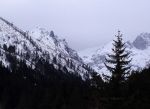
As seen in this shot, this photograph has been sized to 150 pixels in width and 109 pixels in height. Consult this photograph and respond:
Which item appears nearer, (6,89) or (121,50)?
(121,50)

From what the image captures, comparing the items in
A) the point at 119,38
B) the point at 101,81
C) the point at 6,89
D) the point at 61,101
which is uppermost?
the point at 6,89

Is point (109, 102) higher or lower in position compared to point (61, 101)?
lower

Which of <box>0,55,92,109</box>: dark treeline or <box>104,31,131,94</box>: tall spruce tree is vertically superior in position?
<box>0,55,92,109</box>: dark treeline

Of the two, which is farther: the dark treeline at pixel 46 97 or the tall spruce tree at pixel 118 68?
the dark treeline at pixel 46 97

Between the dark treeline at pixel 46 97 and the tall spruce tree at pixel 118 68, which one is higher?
the dark treeline at pixel 46 97

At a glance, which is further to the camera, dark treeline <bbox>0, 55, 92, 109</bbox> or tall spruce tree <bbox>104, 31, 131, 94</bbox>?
dark treeline <bbox>0, 55, 92, 109</bbox>

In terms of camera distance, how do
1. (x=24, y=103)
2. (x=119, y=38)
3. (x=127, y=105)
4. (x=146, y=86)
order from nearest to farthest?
(x=127, y=105), (x=119, y=38), (x=146, y=86), (x=24, y=103)

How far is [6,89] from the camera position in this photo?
A: 13562 centimetres

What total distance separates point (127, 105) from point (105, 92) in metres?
1.29

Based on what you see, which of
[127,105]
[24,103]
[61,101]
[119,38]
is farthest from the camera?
[24,103]

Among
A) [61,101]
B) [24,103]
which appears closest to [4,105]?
[24,103]

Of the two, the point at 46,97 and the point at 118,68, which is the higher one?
the point at 46,97

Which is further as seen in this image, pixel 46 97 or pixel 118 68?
pixel 46 97

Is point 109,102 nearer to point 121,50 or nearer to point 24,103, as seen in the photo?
point 121,50
